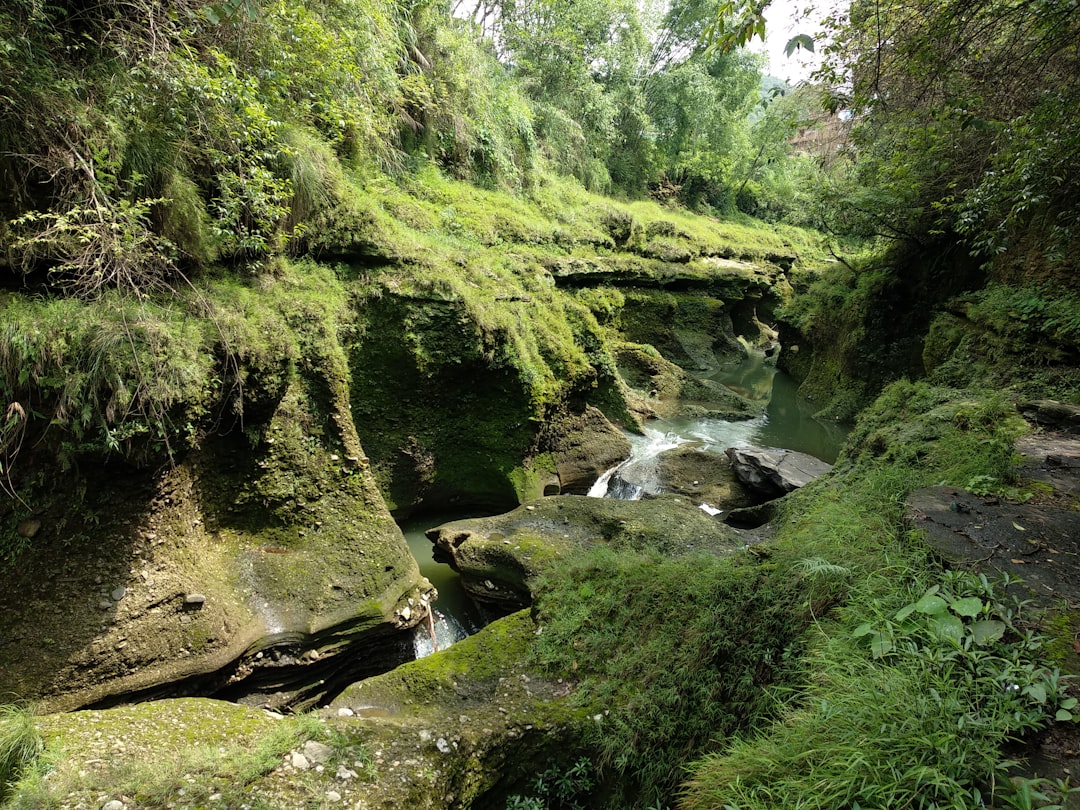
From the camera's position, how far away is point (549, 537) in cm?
669

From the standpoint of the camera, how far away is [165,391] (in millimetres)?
4551

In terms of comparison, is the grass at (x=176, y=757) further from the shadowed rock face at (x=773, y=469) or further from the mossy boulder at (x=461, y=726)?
the shadowed rock face at (x=773, y=469)

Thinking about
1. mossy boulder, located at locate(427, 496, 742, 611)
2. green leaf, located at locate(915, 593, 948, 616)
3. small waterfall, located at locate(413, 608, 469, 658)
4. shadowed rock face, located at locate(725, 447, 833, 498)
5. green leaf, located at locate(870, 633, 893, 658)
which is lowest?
small waterfall, located at locate(413, 608, 469, 658)

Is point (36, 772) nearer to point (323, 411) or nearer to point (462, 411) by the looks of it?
point (323, 411)

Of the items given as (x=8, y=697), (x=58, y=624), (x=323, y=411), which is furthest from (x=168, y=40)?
(x=8, y=697)

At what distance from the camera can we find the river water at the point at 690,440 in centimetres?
678

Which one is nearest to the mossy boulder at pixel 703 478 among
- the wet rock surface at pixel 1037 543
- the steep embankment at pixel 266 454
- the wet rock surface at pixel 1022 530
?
the steep embankment at pixel 266 454

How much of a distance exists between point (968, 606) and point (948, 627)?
172 mm

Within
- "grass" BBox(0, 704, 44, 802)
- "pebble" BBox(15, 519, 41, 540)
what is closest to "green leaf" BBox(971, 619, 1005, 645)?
"grass" BBox(0, 704, 44, 802)

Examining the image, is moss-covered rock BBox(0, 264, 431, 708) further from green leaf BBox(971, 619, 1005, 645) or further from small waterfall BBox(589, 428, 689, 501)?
green leaf BBox(971, 619, 1005, 645)

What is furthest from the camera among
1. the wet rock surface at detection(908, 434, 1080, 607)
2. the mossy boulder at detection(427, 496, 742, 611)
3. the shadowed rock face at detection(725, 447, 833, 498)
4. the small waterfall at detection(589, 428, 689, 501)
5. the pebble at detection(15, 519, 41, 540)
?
the small waterfall at detection(589, 428, 689, 501)

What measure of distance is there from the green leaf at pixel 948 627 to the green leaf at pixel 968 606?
52 millimetres

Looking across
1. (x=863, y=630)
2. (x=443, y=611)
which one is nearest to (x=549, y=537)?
(x=443, y=611)

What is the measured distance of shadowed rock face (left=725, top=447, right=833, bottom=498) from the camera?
934 centimetres
